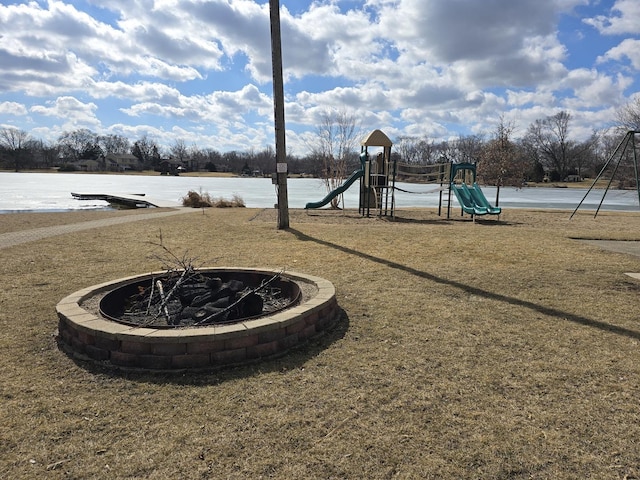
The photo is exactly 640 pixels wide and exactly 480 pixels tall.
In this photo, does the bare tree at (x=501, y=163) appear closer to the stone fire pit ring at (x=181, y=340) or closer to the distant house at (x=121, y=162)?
the stone fire pit ring at (x=181, y=340)

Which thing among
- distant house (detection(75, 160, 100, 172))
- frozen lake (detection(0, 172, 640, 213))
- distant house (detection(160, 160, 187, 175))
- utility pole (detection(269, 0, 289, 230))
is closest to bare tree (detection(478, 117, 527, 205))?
frozen lake (detection(0, 172, 640, 213))

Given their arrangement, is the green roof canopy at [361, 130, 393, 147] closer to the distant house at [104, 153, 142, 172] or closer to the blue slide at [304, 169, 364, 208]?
the blue slide at [304, 169, 364, 208]

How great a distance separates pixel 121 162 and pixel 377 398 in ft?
371

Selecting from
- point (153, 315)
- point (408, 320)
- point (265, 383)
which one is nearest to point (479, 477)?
point (265, 383)

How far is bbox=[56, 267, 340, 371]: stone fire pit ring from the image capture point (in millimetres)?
2885

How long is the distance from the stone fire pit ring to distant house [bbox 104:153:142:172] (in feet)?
351

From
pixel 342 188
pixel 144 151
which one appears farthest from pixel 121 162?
pixel 342 188

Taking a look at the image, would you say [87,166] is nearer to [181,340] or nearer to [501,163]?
[501,163]

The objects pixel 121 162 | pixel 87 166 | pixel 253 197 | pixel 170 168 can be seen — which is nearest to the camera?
pixel 253 197

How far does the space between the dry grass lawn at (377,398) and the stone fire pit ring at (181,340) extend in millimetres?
111

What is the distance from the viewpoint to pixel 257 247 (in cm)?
784

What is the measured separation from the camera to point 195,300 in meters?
3.88

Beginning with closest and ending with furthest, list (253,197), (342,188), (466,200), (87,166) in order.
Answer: (466,200), (342,188), (253,197), (87,166)

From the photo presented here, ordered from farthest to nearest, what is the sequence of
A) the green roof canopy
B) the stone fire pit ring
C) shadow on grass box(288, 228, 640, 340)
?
the green roof canopy < shadow on grass box(288, 228, 640, 340) < the stone fire pit ring
